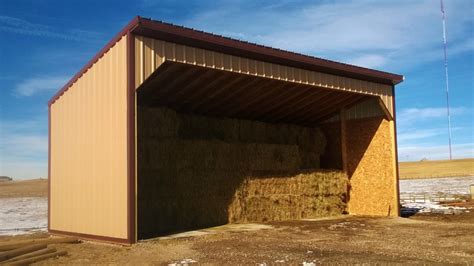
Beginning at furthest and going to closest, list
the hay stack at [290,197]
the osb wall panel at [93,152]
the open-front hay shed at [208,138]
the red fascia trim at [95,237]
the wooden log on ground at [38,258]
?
1. the hay stack at [290,197]
2. the open-front hay shed at [208,138]
3. the osb wall panel at [93,152]
4. the red fascia trim at [95,237]
5. the wooden log on ground at [38,258]

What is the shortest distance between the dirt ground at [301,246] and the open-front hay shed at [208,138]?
1.15 meters

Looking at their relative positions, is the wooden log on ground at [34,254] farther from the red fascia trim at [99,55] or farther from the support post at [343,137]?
the support post at [343,137]

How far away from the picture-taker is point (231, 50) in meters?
13.8

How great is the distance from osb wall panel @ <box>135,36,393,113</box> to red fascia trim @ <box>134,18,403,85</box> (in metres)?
0.14

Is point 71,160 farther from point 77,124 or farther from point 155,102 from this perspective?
point 155,102

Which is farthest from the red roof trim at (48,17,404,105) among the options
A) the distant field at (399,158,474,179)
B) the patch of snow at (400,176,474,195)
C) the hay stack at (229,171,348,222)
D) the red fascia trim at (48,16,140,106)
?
the distant field at (399,158,474,179)

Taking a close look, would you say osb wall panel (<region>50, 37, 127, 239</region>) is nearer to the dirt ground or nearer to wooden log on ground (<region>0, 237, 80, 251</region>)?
wooden log on ground (<region>0, 237, 80, 251</region>)

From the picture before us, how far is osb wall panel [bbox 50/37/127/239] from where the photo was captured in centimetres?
1217

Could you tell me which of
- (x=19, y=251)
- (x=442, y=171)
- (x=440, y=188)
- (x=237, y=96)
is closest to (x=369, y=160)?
(x=237, y=96)

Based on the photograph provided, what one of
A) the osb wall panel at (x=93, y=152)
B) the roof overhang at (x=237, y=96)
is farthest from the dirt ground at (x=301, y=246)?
the roof overhang at (x=237, y=96)

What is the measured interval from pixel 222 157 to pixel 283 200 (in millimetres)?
2862

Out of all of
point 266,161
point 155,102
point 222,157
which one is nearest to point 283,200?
point 266,161

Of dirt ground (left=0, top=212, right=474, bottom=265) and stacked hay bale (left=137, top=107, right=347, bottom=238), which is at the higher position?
stacked hay bale (left=137, top=107, right=347, bottom=238)

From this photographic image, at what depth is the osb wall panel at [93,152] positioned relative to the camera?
12.2m
